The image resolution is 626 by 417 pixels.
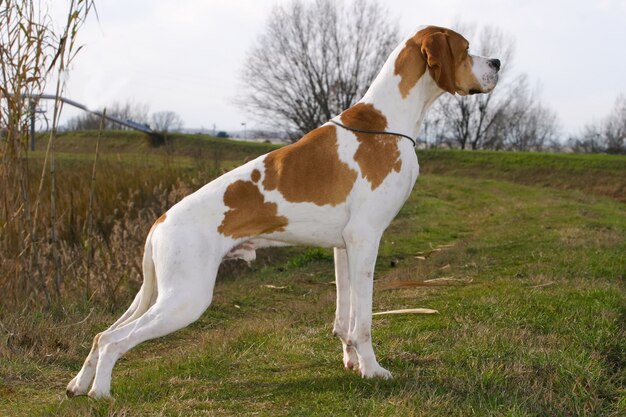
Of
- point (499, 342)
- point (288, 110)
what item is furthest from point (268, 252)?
point (288, 110)

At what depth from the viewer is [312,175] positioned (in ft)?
15.4

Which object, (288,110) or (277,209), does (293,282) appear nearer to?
(277,209)

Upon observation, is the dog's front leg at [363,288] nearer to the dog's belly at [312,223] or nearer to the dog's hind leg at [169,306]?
the dog's belly at [312,223]

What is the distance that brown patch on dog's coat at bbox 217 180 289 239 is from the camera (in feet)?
14.7

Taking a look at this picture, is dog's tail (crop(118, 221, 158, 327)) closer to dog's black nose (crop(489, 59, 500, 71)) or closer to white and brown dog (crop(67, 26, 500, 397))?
white and brown dog (crop(67, 26, 500, 397))

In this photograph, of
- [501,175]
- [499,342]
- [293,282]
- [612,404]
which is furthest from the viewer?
[501,175]

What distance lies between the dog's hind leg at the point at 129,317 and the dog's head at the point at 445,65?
1938 mm

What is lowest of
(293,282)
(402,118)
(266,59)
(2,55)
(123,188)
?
(293,282)

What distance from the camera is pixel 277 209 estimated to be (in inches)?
182

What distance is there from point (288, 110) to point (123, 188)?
31.7 metres

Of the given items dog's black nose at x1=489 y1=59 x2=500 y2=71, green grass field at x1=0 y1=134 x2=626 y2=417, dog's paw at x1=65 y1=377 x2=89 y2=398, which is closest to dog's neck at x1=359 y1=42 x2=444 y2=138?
dog's black nose at x1=489 y1=59 x2=500 y2=71

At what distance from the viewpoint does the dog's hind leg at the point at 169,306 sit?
14.0ft

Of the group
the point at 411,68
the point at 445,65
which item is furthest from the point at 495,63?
the point at 411,68

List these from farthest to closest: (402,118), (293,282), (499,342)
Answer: (293,282) → (499,342) → (402,118)
